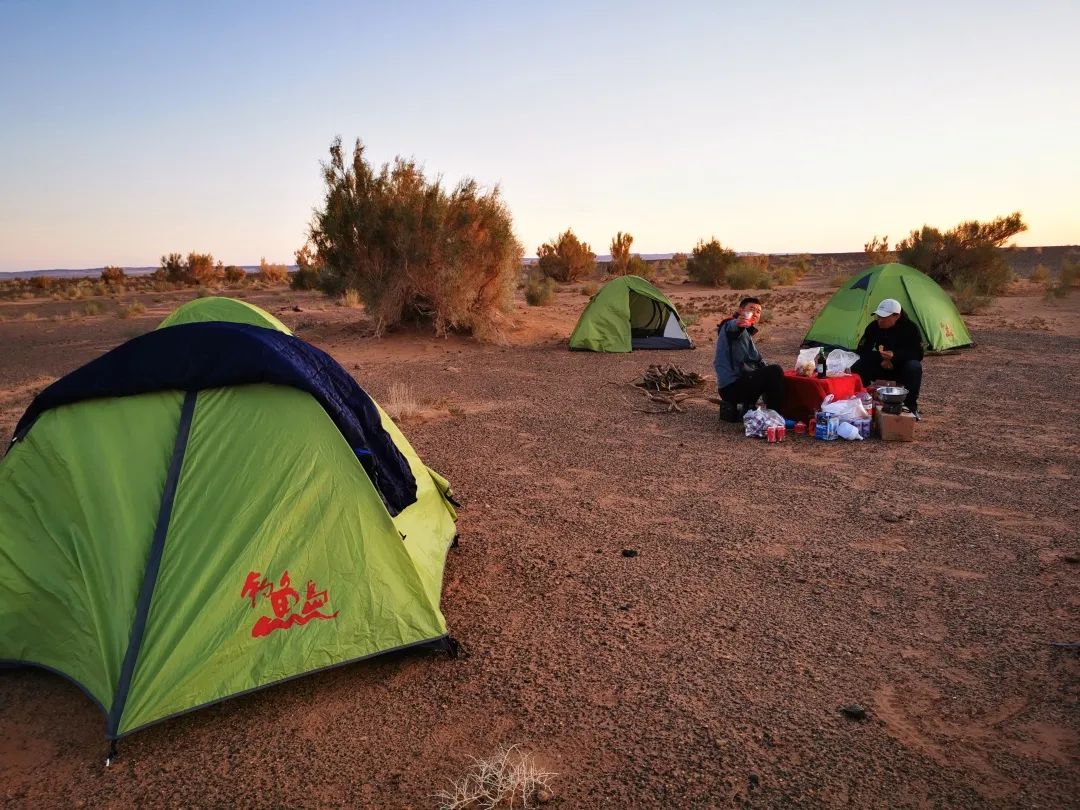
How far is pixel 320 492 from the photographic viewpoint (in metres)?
3.96

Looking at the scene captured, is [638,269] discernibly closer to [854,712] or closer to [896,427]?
[896,427]

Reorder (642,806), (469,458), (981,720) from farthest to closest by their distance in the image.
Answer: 1. (469,458)
2. (981,720)
3. (642,806)

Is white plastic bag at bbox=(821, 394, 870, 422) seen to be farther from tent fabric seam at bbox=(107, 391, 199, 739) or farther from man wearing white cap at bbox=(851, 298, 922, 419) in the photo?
tent fabric seam at bbox=(107, 391, 199, 739)

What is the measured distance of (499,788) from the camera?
288cm

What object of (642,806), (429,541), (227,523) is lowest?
(642,806)

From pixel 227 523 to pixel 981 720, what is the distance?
12.5 ft

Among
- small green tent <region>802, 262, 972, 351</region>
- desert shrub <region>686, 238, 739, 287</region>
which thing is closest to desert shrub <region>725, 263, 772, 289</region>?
desert shrub <region>686, 238, 739, 287</region>

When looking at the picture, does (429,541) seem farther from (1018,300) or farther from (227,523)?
(1018,300)

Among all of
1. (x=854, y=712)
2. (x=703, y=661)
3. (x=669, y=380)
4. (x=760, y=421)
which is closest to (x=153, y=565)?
(x=703, y=661)

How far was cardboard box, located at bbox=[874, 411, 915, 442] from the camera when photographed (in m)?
7.71

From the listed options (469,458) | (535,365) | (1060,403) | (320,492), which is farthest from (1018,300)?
(320,492)

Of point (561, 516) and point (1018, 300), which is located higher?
point (1018, 300)

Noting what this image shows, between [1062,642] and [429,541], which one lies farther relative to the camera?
[429,541]

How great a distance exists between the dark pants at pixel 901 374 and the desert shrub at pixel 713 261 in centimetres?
2302
